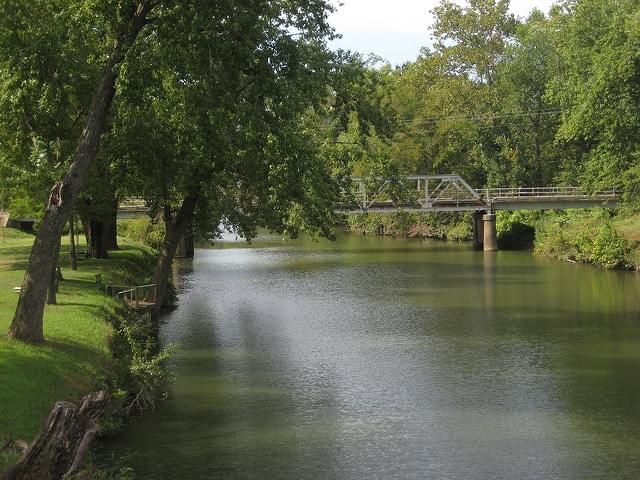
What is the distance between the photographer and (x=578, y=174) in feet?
226

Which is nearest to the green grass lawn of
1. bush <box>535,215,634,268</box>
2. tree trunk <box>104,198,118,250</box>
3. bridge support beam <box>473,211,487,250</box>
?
tree trunk <box>104,198,118,250</box>

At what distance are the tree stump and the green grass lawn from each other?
8.08 feet

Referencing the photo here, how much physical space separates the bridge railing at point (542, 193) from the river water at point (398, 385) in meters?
20.1

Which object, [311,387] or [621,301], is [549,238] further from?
[311,387]

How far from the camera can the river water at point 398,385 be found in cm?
1636

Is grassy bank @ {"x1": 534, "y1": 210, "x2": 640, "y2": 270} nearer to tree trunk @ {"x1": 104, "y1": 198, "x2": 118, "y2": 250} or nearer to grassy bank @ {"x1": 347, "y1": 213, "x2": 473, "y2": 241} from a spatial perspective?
grassy bank @ {"x1": 347, "y1": 213, "x2": 473, "y2": 241}

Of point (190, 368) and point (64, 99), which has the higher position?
point (64, 99)

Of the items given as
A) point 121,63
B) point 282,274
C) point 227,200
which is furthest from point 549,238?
point 121,63

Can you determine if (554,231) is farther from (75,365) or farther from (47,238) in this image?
(75,365)

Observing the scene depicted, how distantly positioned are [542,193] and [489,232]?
7.92 m

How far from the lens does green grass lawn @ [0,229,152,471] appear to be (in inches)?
578

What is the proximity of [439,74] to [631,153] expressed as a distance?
106ft

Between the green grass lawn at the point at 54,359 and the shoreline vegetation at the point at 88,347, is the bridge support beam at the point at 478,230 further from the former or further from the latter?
the green grass lawn at the point at 54,359

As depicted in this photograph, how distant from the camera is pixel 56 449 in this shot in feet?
36.0
